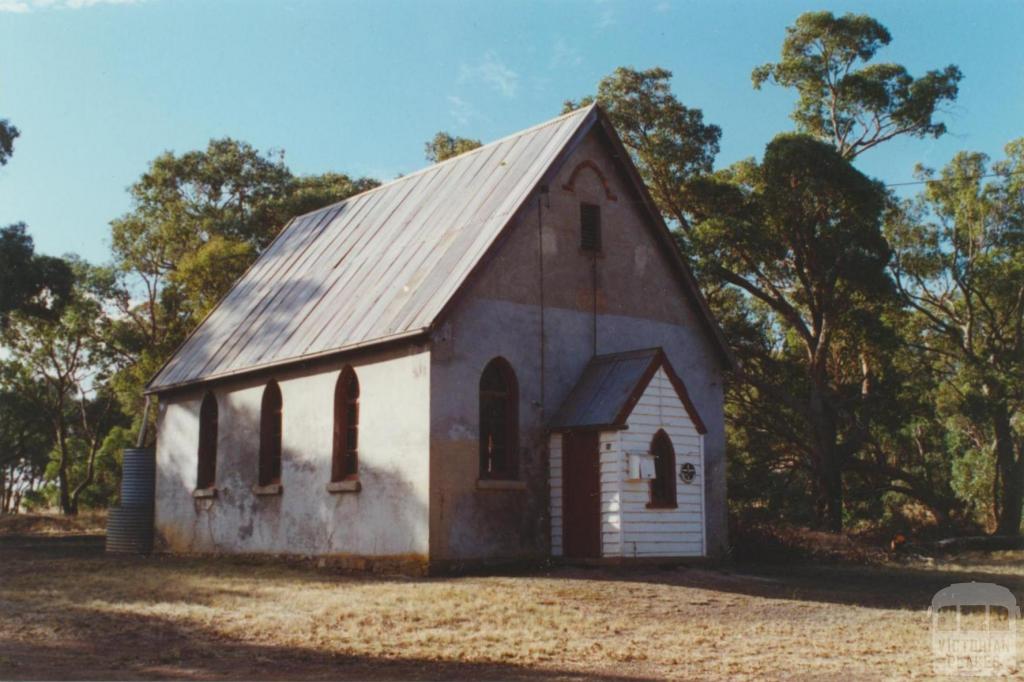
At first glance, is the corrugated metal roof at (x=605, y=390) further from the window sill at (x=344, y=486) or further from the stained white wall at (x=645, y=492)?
the window sill at (x=344, y=486)

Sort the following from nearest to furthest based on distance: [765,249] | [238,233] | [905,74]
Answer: [765,249]
[905,74]
[238,233]

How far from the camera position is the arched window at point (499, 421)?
19.1 meters

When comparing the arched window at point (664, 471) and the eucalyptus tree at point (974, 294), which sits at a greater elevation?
the eucalyptus tree at point (974, 294)

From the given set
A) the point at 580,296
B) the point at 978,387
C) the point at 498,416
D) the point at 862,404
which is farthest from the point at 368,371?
the point at 978,387

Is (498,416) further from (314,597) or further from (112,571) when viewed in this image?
(112,571)

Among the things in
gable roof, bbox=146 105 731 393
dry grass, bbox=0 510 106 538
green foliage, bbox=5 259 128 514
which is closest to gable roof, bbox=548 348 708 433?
gable roof, bbox=146 105 731 393

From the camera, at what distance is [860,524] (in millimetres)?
35875

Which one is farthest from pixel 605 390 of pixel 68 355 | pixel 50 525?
pixel 68 355

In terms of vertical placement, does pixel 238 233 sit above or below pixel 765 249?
above

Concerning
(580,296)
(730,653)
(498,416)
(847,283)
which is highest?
(847,283)

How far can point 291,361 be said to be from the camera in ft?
69.6

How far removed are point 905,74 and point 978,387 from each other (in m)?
9.66

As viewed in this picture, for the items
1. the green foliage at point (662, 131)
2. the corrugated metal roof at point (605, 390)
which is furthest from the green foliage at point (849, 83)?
the corrugated metal roof at point (605, 390)

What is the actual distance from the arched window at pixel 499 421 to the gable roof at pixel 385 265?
70.9 inches
